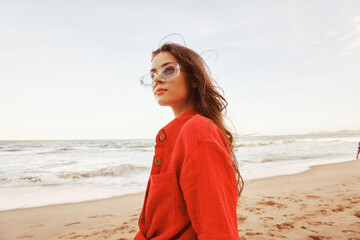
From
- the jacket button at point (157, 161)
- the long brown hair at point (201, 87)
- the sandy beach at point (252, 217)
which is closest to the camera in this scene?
the jacket button at point (157, 161)

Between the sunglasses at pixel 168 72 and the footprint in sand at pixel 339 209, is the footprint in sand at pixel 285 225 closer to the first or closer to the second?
the footprint in sand at pixel 339 209

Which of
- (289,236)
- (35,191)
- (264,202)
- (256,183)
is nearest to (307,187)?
(256,183)

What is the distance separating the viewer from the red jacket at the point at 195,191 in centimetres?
74

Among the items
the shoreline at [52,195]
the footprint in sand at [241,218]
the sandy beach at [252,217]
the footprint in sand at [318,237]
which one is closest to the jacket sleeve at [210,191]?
the sandy beach at [252,217]

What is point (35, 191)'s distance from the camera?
22.2 ft

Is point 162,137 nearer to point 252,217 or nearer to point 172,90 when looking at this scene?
point 172,90

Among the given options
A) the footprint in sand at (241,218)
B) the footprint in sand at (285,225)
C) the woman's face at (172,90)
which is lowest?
the footprint in sand at (285,225)

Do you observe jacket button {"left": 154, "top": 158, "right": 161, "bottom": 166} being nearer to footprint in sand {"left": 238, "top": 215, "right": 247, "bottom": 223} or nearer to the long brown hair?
the long brown hair

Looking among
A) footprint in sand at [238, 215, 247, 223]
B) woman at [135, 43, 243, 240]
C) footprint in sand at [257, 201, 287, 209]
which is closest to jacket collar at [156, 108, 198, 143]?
woman at [135, 43, 243, 240]

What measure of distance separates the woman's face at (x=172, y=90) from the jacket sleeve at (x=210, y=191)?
56 centimetres

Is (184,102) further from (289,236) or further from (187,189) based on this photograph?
(289,236)

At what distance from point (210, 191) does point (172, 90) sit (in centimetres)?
71

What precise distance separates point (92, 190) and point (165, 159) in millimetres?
6901

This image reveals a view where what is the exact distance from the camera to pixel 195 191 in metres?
0.76
